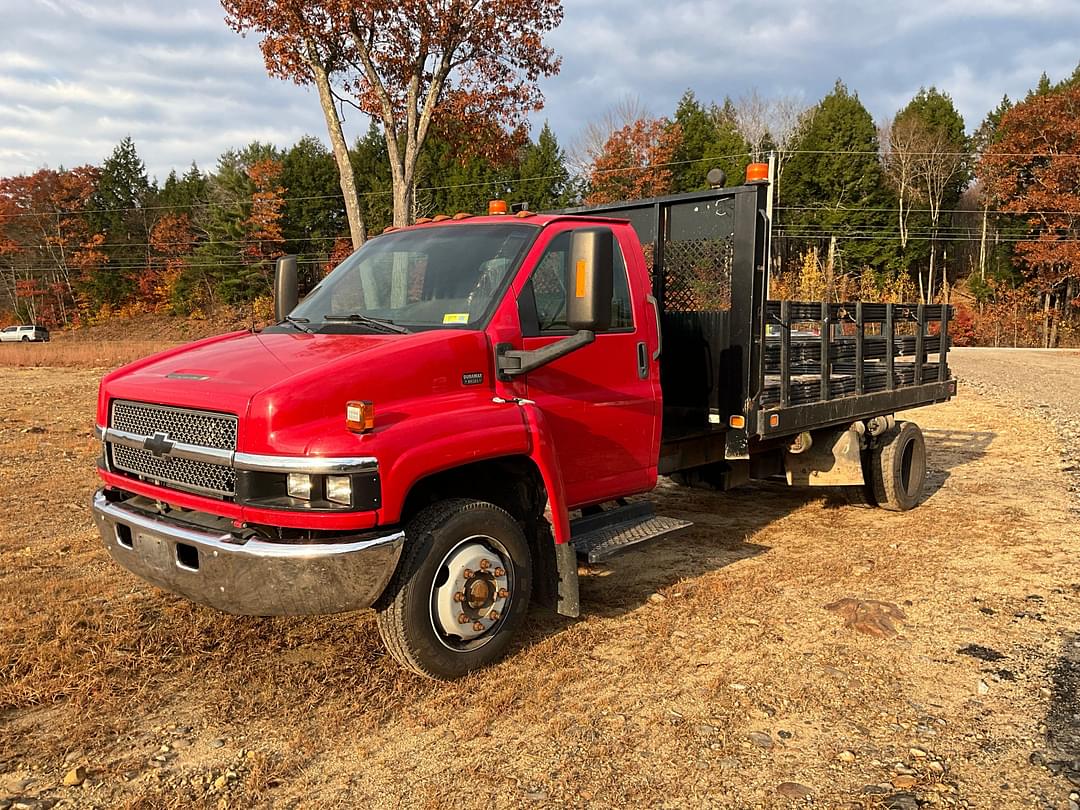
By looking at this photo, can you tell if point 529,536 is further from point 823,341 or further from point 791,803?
point 823,341

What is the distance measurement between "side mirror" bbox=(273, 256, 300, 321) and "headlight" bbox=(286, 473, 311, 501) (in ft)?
7.01

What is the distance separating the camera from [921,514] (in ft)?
24.0

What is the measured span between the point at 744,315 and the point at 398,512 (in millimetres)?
3105

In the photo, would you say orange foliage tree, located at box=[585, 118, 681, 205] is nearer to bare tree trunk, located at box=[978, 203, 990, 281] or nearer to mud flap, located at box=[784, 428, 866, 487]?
bare tree trunk, located at box=[978, 203, 990, 281]

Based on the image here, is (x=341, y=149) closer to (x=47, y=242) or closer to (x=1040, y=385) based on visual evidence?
(x=1040, y=385)

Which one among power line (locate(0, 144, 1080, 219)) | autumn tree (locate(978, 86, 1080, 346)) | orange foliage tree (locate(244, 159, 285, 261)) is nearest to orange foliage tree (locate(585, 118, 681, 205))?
power line (locate(0, 144, 1080, 219))

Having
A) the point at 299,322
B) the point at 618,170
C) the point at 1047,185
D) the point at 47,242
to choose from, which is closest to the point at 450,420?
the point at 299,322

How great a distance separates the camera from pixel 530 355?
386 cm

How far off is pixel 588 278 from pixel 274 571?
188 centimetres

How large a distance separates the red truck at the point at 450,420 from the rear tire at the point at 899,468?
202 cm

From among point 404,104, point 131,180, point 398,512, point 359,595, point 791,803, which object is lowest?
point 791,803

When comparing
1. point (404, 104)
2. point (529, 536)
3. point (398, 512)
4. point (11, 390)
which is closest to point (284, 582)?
point (398, 512)

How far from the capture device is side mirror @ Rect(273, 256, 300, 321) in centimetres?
514

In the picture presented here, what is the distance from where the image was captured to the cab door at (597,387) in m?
4.20
